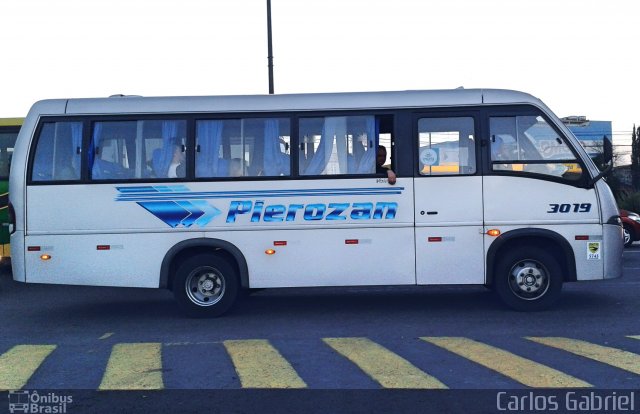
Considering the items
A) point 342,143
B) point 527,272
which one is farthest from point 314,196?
point 527,272

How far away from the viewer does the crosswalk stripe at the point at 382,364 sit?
297 inches

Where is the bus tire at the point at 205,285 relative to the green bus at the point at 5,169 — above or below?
below

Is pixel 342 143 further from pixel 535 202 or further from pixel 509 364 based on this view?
pixel 509 364

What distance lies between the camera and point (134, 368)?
8414 millimetres

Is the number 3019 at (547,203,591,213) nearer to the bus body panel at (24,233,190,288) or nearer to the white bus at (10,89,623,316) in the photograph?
the white bus at (10,89,623,316)

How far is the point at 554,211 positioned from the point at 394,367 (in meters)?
4.37

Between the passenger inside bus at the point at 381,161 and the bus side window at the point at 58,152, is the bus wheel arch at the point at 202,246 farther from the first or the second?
the passenger inside bus at the point at 381,161

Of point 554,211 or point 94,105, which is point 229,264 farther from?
point 554,211

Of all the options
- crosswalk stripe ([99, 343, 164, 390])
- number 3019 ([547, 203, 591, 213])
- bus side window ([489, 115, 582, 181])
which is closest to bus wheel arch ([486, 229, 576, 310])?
number 3019 ([547, 203, 591, 213])

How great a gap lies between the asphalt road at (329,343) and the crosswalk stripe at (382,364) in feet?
0.06

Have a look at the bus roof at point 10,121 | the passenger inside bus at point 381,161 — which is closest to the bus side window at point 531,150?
the passenger inside bus at point 381,161

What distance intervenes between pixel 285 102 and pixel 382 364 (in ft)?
15.4

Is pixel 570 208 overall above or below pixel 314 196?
below

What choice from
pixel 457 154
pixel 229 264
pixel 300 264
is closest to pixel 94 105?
pixel 229 264
